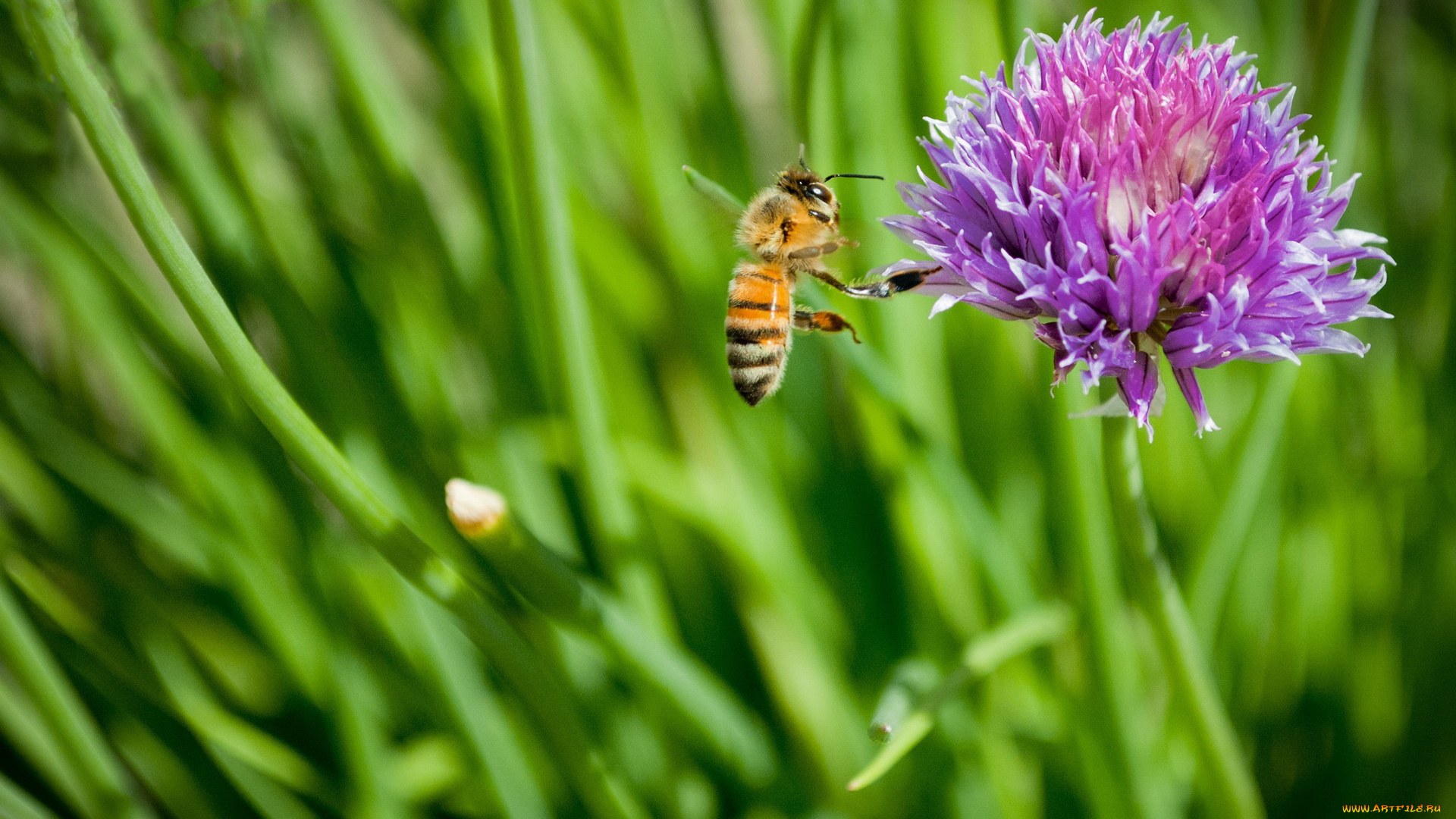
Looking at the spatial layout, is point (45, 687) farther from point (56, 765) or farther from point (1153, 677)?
point (1153, 677)

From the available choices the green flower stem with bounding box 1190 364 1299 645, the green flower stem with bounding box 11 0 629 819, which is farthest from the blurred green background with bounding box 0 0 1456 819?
the green flower stem with bounding box 11 0 629 819

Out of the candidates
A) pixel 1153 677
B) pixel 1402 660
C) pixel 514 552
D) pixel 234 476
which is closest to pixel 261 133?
pixel 234 476

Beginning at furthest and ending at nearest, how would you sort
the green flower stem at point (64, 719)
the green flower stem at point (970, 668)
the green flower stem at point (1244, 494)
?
1. the green flower stem at point (1244, 494)
2. the green flower stem at point (64, 719)
3. the green flower stem at point (970, 668)

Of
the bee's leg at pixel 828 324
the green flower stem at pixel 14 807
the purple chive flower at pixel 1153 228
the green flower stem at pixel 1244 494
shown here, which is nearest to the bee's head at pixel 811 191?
the bee's leg at pixel 828 324

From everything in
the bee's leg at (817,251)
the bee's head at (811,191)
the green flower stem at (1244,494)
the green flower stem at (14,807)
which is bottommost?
the green flower stem at (14,807)

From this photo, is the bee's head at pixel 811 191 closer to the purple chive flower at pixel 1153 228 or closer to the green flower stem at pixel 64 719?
the purple chive flower at pixel 1153 228

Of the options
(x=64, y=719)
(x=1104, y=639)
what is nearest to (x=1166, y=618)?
(x=1104, y=639)
